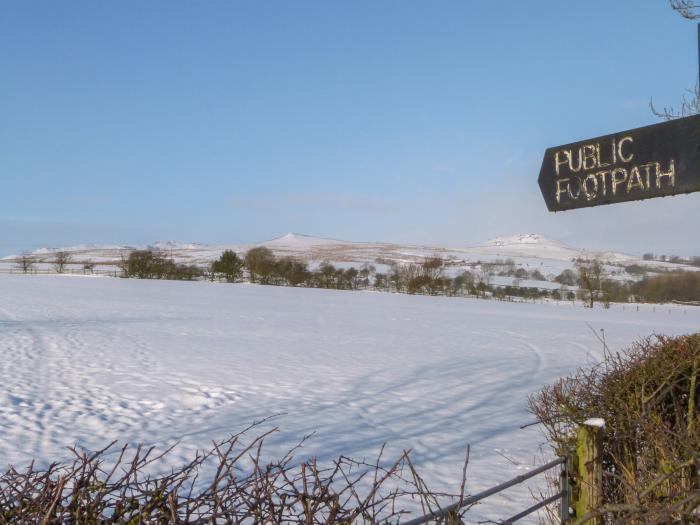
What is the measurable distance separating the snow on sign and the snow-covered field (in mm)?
4559

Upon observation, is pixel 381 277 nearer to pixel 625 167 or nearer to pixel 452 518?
pixel 625 167

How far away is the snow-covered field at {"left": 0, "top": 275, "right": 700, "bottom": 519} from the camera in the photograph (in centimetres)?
805

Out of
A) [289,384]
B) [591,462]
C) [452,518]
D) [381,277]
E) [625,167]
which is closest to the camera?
[452,518]

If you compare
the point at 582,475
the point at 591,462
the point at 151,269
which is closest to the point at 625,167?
the point at 591,462

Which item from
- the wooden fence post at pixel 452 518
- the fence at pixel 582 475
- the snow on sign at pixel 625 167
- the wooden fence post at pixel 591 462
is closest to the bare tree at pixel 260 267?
the fence at pixel 582 475

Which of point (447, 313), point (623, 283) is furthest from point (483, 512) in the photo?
point (623, 283)

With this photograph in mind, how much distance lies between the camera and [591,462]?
2.76 metres

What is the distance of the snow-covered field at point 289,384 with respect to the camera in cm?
805

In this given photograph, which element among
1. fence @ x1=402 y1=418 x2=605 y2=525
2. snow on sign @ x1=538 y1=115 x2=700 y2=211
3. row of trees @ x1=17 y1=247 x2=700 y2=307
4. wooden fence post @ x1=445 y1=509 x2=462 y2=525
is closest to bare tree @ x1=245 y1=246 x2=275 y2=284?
row of trees @ x1=17 y1=247 x2=700 y2=307

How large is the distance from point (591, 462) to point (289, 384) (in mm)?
9962

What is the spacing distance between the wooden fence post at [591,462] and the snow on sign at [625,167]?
113 cm

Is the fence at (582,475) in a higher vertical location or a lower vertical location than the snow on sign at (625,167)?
lower

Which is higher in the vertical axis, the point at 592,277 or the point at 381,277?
the point at 381,277

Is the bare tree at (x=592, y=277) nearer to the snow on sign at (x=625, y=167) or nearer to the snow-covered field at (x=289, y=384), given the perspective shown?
the snow-covered field at (x=289, y=384)
